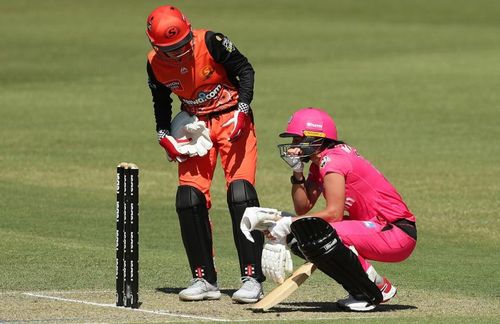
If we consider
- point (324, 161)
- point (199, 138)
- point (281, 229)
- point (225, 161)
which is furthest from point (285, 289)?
point (199, 138)

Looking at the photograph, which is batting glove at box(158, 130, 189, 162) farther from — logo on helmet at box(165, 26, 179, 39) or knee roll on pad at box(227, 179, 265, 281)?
logo on helmet at box(165, 26, 179, 39)

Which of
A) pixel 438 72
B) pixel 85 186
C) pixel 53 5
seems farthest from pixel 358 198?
pixel 53 5

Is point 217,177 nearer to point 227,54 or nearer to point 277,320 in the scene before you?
point 227,54

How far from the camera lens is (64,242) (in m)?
14.0

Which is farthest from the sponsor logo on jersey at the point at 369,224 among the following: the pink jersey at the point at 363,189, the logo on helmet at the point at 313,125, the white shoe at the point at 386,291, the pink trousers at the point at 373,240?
the logo on helmet at the point at 313,125

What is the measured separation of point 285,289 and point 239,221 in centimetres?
100

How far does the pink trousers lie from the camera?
965cm

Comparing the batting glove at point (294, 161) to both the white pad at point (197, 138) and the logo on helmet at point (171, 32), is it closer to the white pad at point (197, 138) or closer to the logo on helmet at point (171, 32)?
the white pad at point (197, 138)

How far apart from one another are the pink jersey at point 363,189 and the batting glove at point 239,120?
80 cm

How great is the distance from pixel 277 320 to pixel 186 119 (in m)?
2.16

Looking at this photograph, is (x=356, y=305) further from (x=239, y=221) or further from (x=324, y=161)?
(x=239, y=221)

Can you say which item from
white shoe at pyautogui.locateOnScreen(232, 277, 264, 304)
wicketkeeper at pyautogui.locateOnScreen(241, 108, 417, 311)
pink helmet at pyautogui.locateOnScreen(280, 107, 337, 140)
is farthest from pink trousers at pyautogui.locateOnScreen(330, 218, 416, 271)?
white shoe at pyautogui.locateOnScreen(232, 277, 264, 304)

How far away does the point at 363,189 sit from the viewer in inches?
385

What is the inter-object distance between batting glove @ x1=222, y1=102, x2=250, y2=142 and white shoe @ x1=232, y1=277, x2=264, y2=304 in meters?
1.05
